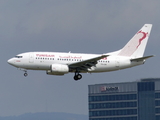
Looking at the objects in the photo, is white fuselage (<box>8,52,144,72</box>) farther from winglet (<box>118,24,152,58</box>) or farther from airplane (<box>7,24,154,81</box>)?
winglet (<box>118,24,152,58</box>)

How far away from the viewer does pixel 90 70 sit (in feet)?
353

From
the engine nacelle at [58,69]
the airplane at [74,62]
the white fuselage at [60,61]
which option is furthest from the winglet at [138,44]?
the engine nacelle at [58,69]

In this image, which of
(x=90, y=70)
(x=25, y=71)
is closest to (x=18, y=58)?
(x=25, y=71)

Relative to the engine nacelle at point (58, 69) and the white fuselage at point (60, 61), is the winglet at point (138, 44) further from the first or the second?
the engine nacelle at point (58, 69)

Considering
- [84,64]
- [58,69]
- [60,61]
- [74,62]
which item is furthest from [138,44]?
[58,69]

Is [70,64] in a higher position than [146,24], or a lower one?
lower

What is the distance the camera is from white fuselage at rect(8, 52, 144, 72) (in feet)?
345

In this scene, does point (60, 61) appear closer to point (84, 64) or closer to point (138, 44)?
point (84, 64)

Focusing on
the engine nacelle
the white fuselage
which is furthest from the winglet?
the engine nacelle

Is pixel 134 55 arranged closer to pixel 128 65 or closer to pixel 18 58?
pixel 128 65

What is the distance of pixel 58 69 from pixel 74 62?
11.1 ft

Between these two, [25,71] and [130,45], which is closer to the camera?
[25,71]

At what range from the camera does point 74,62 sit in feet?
350

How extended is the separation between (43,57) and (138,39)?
1954cm
